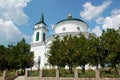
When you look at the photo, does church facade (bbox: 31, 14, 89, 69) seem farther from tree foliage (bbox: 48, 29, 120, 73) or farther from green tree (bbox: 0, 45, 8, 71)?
tree foliage (bbox: 48, 29, 120, 73)

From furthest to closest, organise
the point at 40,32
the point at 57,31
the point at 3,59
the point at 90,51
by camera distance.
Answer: the point at 40,32 → the point at 57,31 → the point at 3,59 → the point at 90,51

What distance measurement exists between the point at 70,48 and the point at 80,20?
1790cm

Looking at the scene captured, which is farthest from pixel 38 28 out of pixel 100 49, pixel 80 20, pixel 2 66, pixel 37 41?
pixel 100 49

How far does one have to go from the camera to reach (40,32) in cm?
4872

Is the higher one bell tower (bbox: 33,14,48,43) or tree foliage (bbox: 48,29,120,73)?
bell tower (bbox: 33,14,48,43)

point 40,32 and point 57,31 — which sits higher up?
point 40,32

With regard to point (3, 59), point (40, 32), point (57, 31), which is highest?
point (40, 32)

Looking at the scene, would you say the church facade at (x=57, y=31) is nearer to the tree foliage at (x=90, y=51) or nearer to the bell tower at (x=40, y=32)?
the bell tower at (x=40, y=32)

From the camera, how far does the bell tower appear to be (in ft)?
158

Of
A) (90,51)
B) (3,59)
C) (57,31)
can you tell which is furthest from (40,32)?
(90,51)

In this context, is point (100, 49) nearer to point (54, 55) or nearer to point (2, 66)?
point (54, 55)

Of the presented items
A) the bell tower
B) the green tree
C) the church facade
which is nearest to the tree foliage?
the green tree

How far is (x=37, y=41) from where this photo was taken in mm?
47906

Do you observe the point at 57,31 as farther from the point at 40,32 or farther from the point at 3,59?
the point at 3,59
